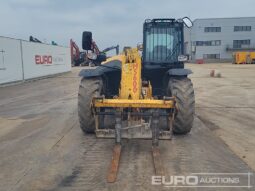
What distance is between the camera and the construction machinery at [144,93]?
6328mm

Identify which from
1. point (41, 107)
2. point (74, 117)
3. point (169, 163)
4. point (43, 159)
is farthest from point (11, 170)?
point (41, 107)

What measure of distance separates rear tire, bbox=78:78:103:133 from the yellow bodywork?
16.5 inches

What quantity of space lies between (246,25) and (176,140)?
71798mm

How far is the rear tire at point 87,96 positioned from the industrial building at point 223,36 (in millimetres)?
67803

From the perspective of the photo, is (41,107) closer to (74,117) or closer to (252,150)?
(74,117)

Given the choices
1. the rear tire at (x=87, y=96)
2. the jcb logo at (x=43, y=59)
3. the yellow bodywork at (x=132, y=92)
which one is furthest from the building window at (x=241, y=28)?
the rear tire at (x=87, y=96)

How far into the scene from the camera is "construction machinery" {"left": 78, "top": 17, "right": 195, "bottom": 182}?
6.33 metres

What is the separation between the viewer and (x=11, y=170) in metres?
5.61

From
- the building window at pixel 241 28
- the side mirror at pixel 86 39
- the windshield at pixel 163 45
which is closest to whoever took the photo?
the side mirror at pixel 86 39

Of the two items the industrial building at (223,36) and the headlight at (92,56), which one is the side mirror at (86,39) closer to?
the headlight at (92,56)

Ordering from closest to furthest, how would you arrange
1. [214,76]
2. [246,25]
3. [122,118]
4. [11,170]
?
[11,170] < [122,118] < [214,76] < [246,25]

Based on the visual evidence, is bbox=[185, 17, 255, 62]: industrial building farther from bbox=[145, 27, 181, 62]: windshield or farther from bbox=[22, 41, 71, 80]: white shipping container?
bbox=[145, 27, 181, 62]: windshield

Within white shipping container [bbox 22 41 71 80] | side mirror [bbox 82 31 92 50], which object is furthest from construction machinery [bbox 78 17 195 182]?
white shipping container [bbox 22 41 71 80]

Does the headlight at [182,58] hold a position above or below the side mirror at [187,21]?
below
